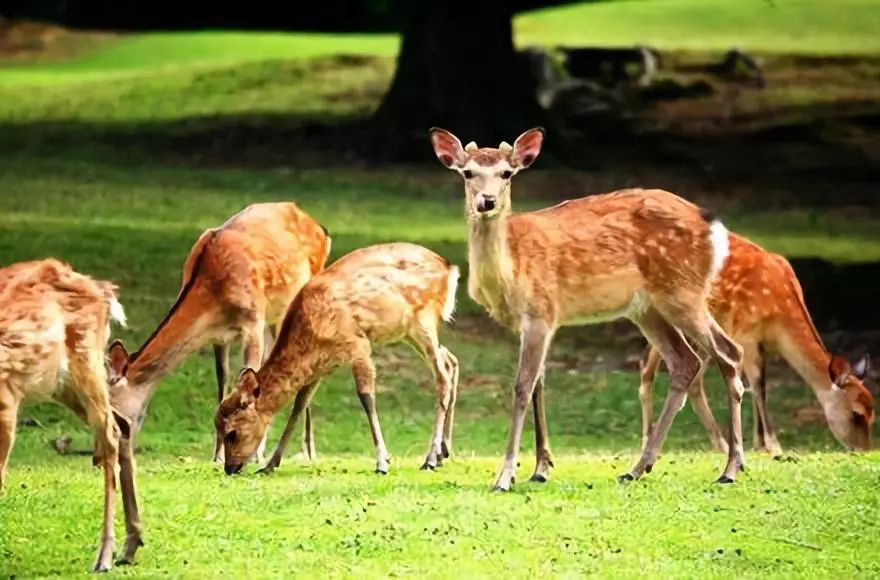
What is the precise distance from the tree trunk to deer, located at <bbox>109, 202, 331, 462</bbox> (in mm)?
15471

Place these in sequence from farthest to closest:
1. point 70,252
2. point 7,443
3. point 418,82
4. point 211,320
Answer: point 418,82 → point 70,252 → point 211,320 → point 7,443

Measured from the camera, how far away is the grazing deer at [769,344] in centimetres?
1462

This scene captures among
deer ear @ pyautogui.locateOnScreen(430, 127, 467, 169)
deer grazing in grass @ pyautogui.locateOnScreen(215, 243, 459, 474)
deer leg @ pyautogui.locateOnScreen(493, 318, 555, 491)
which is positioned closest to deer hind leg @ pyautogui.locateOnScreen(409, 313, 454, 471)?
deer grazing in grass @ pyautogui.locateOnScreen(215, 243, 459, 474)

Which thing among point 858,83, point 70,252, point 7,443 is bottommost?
point 858,83

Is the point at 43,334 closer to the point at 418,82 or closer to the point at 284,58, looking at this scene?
the point at 418,82

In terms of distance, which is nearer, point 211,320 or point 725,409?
point 211,320

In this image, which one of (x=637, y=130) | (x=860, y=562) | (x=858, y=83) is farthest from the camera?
(x=858, y=83)

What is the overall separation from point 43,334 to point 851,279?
13835 millimetres

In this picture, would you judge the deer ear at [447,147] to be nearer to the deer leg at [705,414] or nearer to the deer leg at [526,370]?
the deer leg at [526,370]

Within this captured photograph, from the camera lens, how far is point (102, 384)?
9.99m

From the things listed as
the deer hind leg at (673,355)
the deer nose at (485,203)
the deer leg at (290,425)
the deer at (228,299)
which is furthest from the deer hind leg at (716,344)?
the deer at (228,299)

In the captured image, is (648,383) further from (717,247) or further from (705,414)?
(717,247)

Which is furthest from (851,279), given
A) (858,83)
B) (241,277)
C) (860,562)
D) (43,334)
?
(858,83)

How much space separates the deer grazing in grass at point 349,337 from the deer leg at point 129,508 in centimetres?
246
